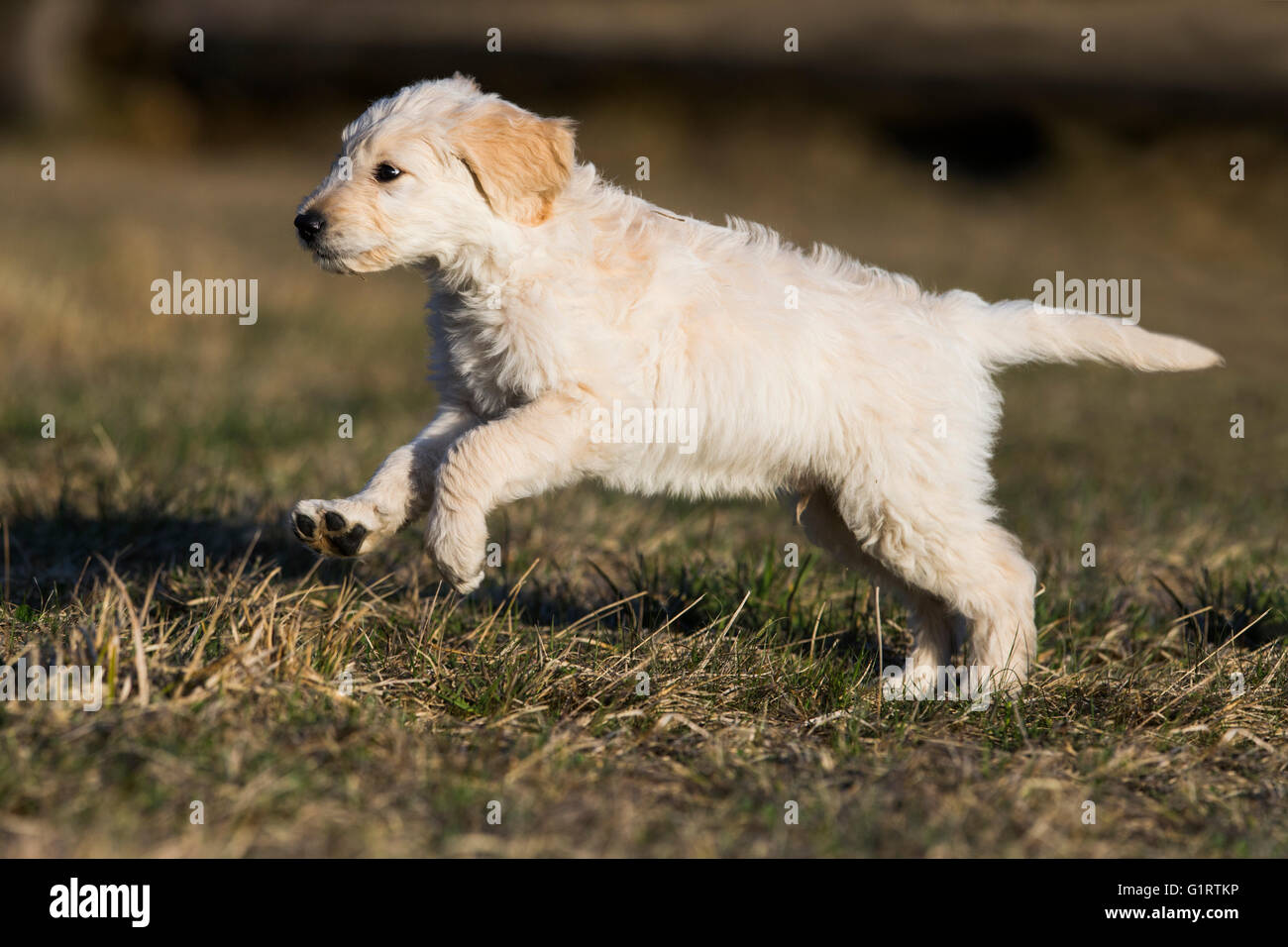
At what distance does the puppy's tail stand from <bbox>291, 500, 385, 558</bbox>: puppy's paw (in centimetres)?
180

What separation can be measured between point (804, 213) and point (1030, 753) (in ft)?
50.4

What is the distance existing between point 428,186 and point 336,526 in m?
0.92

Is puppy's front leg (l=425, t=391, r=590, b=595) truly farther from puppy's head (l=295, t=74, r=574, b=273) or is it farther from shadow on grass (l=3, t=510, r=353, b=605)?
shadow on grass (l=3, t=510, r=353, b=605)

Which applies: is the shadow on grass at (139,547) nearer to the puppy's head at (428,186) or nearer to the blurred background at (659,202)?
the blurred background at (659,202)

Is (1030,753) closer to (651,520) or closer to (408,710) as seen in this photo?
(408,710)

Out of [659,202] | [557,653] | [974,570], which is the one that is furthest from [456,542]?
[659,202]

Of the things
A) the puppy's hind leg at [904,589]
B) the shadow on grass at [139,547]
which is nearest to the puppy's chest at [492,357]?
the puppy's hind leg at [904,589]

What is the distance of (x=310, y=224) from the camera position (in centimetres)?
336

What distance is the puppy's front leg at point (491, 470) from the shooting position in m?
3.29

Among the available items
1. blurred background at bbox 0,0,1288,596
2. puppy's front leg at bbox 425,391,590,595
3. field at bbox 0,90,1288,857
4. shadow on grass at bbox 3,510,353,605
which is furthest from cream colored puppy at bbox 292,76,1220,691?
blurred background at bbox 0,0,1288,596

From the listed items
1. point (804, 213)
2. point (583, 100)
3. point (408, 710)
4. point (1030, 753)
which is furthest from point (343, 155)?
point (583, 100)

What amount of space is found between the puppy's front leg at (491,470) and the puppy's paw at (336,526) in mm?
176

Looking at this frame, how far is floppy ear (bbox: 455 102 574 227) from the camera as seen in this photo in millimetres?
3410

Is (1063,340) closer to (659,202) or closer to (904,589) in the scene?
(904,589)
